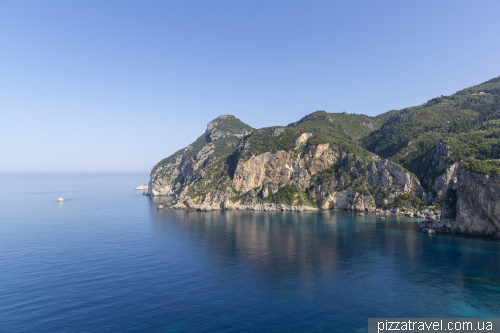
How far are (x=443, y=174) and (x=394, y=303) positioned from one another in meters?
110

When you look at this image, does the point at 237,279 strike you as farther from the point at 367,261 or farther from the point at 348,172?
the point at 348,172

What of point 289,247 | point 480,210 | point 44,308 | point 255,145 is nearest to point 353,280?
point 289,247

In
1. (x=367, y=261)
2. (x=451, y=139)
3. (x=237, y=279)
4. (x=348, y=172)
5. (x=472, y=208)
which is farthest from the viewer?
(x=348, y=172)

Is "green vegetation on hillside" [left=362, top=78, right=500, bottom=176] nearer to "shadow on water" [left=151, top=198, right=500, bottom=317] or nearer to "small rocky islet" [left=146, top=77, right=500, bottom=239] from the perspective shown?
"small rocky islet" [left=146, top=77, right=500, bottom=239]

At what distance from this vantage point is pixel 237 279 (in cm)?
5456

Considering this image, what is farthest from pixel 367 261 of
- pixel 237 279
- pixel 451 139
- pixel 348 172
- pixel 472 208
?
pixel 451 139

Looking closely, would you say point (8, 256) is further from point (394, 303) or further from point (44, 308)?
point (394, 303)

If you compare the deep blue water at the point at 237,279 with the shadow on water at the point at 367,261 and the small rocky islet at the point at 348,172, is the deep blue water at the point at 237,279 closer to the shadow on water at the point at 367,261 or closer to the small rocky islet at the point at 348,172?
the shadow on water at the point at 367,261

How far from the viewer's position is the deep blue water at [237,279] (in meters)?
39.8

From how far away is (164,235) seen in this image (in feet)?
307

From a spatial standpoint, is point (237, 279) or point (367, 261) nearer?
point (237, 279)

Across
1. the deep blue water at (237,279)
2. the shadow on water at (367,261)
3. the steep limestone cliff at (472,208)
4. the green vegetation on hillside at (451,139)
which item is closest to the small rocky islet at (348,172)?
the green vegetation on hillside at (451,139)

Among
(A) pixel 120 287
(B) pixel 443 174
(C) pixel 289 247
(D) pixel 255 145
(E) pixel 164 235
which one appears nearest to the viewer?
(A) pixel 120 287

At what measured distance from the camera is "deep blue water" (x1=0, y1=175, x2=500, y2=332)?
1569 inches
